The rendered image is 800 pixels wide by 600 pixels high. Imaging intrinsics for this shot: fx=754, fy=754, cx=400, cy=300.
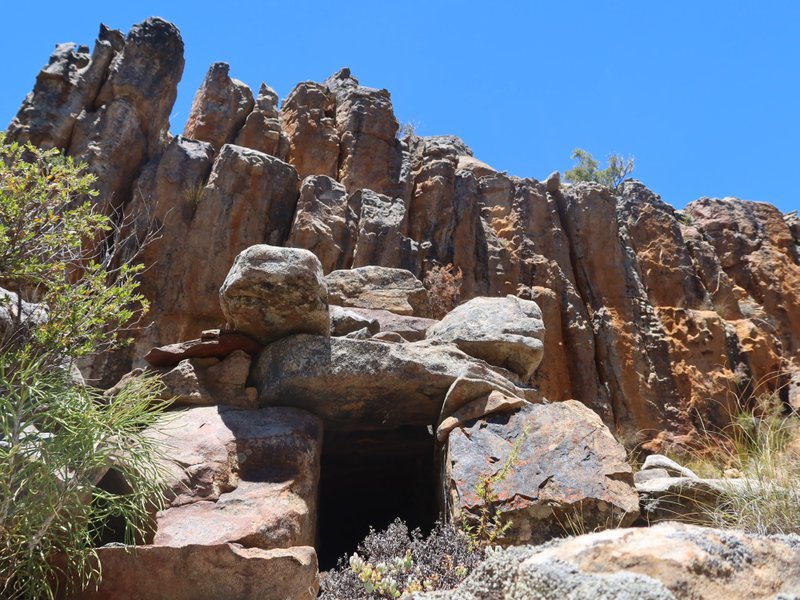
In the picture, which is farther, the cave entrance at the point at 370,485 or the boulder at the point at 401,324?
the boulder at the point at 401,324

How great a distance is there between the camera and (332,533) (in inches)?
317

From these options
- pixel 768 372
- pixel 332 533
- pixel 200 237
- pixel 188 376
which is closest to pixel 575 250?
pixel 768 372

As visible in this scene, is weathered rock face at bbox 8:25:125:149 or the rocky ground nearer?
the rocky ground

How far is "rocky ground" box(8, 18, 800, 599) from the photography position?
13.9 ft

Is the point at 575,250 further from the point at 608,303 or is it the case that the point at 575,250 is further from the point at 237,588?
the point at 237,588

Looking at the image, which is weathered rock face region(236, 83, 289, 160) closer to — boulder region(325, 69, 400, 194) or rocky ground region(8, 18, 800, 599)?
rocky ground region(8, 18, 800, 599)

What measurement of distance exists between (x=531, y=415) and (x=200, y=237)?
778 cm

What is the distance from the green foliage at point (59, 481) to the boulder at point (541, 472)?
2.23 m

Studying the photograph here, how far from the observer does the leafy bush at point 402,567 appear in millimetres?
4074

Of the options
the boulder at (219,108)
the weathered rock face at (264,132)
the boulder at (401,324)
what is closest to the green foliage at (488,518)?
the boulder at (401,324)

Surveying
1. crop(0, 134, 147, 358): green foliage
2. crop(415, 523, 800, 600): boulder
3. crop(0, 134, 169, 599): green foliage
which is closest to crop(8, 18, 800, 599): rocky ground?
crop(415, 523, 800, 600): boulder

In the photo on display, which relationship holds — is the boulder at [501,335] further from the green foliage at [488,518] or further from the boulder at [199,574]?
the boulder at [199,574]

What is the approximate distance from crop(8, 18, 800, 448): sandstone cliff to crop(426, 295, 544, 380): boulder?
5.19 meters

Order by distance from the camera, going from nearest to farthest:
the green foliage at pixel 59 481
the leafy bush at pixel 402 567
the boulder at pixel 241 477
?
1. the green foliage at pixel 59 481
2. the leafy bush at pixel 402 567
3. the boulder at pixel 241 477
